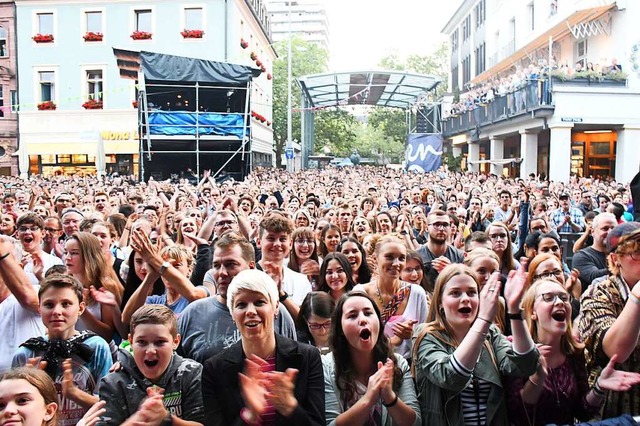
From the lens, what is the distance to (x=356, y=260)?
5836 mm

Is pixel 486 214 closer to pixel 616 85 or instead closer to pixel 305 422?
pixel 305 422

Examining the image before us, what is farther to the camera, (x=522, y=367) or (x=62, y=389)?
(x=62, y=389)

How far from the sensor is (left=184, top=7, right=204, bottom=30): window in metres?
34.8

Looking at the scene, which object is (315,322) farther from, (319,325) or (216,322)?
(216,322)

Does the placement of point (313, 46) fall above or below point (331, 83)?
above

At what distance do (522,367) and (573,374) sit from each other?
397mm

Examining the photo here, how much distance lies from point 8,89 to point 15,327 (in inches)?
1436

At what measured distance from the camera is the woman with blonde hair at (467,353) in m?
3.22

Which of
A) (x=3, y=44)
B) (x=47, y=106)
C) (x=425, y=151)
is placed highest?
(x=3, y=44)

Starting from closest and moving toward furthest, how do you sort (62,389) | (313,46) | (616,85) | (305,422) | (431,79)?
(305,422) → (62,389) → (616,85) → (431,79) → (313,46)

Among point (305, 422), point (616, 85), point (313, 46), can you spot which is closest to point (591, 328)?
point (305, 422)

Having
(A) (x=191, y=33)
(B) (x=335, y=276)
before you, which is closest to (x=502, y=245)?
(B) (x=335, y=276)

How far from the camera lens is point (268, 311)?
3.33m

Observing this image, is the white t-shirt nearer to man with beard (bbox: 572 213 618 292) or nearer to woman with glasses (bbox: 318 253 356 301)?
woman with glasses (bbox: 318 253 356 301)
